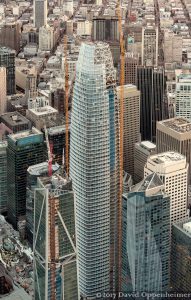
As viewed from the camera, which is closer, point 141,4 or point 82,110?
point 82,110

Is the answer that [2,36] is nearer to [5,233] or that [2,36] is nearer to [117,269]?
[5,233]

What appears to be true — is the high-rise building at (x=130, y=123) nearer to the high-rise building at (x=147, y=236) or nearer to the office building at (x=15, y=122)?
the office building at (x=15, y=122)

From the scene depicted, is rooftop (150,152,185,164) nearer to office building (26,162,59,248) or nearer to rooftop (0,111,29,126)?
office building (26,162,59,248)

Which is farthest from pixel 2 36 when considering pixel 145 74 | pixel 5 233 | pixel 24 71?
pixel 5 233

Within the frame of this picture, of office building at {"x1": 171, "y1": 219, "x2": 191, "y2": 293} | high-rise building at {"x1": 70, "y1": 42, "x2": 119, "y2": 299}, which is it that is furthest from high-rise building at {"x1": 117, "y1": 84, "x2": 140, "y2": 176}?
office building at {"x1": 171, "y1": 219, "x2": 191, "y2": 293}

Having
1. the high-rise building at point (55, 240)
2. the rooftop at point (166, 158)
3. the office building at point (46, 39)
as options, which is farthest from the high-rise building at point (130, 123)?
the office building at point (46, 39)

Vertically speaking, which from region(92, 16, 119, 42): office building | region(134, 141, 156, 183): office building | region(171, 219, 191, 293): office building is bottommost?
region(171, 219, 191, 293): office building
